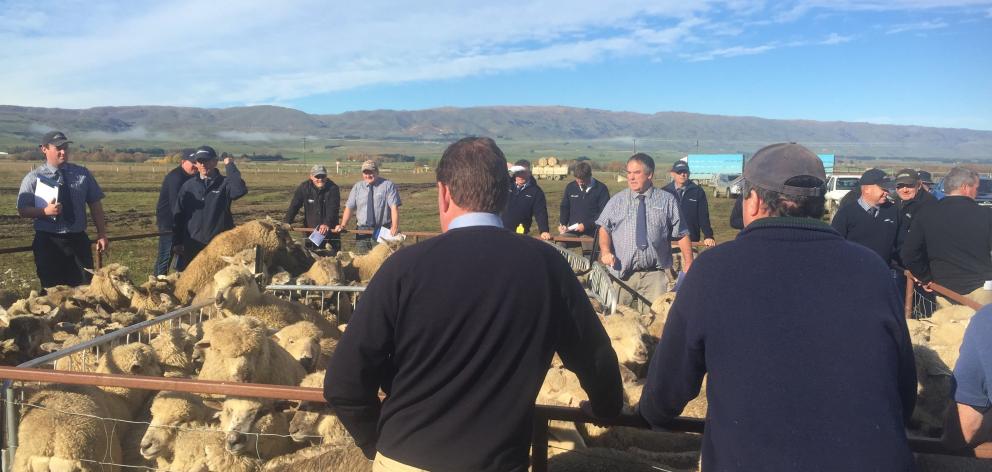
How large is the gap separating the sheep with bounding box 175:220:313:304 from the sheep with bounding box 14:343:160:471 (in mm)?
3757

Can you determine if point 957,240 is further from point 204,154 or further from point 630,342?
point 204,154

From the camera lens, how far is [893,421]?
190 centimetres

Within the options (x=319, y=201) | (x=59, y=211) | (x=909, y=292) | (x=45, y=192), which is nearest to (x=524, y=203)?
(x=319, y=201)

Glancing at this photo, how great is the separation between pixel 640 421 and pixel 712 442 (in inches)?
24.3

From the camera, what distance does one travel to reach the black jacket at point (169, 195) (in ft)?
31.5

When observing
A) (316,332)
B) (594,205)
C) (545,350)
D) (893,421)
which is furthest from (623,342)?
(594,205)

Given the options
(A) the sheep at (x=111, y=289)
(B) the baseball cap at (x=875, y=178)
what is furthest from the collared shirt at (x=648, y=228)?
(A) the sheep at (x=111, y=289)

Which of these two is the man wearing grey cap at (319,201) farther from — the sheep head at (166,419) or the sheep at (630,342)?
the sheep head at (166,419)

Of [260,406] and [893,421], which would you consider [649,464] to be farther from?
[260,406]

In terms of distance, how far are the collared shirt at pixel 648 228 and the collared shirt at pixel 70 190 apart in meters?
5.51

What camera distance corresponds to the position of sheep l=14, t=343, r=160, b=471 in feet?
13.0

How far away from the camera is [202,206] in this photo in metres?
9.82

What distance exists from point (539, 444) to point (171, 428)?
2151 millimetres

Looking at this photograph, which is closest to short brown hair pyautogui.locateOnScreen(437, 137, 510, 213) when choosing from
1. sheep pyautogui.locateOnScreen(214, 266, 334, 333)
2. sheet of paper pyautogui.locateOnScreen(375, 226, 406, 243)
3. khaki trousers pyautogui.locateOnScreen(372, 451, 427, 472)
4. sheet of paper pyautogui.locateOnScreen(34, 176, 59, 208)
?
khaki trousers pyautogui.locateOnScreen(372, 451, 427, 472)
